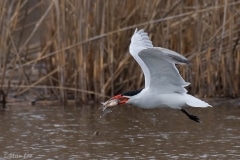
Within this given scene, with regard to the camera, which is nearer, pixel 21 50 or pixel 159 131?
pixel 159 131

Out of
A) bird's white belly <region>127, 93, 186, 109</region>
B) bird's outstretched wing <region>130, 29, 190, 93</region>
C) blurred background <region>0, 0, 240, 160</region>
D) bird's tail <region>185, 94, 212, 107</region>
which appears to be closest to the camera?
bird's outstretched wing <region>130, 29, 190, 93</region>

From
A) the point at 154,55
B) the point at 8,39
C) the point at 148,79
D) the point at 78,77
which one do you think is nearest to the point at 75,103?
the point at 78,77

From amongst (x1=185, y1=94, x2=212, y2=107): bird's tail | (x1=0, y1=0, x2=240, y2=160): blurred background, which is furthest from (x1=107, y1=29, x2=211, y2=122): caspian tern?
(x1=0, y1=0, x2=240, y2=160): blurred background

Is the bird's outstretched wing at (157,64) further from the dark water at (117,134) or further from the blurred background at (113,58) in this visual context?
the blurred background at (113,58)

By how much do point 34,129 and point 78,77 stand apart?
1.56 metres

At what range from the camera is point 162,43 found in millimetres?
9680

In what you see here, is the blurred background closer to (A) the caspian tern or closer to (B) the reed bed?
(B) the reed bed

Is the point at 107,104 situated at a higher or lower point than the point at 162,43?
lower

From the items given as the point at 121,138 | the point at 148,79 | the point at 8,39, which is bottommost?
the point at 121,138

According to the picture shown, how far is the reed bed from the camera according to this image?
9.53 metres

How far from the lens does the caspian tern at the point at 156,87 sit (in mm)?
7008

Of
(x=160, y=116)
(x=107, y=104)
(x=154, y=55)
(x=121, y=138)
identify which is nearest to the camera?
(x=154, y=55)

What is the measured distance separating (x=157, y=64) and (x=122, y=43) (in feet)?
9.37

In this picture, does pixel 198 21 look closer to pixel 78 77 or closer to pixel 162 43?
pixel 162 43
